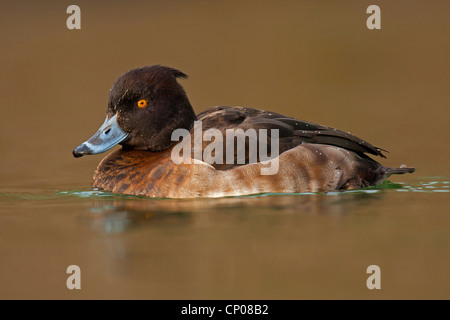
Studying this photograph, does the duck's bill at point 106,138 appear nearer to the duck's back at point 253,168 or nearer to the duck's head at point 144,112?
the duck's head at point 144,112

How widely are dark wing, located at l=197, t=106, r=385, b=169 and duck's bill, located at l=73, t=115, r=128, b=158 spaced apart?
2.96ft

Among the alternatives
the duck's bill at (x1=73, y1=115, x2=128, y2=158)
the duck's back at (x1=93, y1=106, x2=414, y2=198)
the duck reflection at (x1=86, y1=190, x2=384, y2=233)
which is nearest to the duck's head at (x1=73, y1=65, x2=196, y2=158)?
Answer: the duck's bill at (x1=73, y1=115, x2=128, y2=158)

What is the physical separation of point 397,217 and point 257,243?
4.92 ft

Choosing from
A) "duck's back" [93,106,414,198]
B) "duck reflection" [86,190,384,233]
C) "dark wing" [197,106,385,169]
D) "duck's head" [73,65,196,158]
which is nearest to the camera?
"duck reflection" [86,190,384,233]

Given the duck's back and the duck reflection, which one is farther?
the duck's back

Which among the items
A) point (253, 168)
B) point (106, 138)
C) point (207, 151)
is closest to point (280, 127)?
point (253, 168)

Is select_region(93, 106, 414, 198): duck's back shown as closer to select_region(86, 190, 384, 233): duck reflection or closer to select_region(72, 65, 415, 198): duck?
select_region(72, 65, 415, 198): duck

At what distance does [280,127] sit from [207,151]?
33.9 inches

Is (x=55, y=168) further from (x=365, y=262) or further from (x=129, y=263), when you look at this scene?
(x=365, y=262)

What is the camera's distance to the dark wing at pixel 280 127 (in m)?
7.96

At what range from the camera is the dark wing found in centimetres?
796

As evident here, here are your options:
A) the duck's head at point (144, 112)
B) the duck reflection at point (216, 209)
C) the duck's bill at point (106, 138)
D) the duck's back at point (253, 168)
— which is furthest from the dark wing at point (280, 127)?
the duck's bill at point (106, 138)

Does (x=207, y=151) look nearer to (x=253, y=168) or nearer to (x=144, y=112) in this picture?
(x=253, y=168)

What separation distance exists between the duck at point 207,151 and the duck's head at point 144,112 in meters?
0.01
